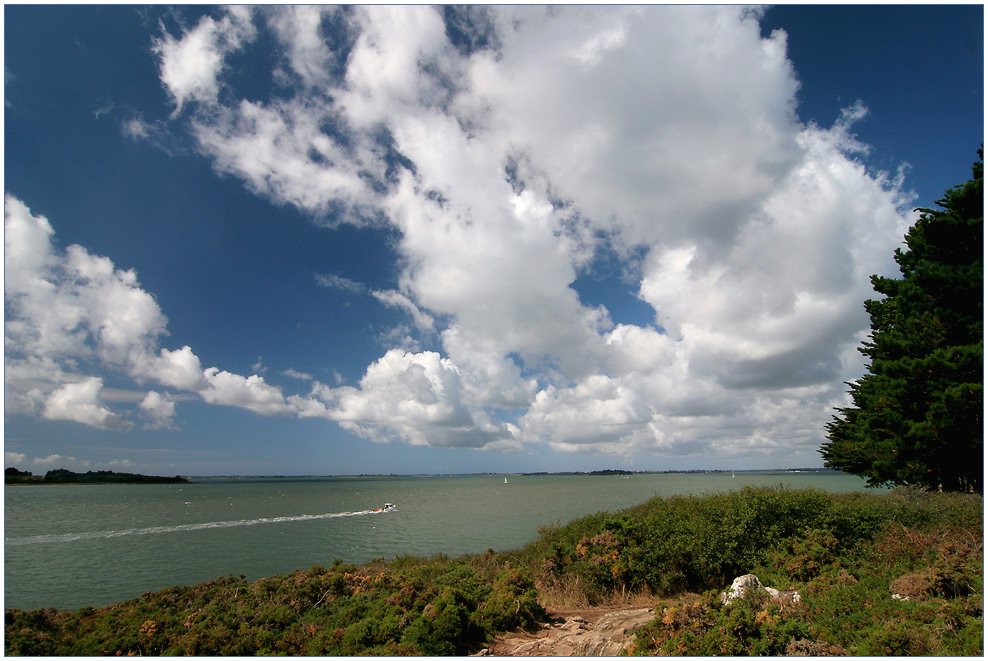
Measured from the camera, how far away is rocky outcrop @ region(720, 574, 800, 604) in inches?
483

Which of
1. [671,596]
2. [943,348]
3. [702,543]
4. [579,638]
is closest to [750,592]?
[579,638]

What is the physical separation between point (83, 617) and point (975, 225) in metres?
34.2

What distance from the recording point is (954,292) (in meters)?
17.5

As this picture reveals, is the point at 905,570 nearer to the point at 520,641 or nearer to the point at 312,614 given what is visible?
the point at 520,641

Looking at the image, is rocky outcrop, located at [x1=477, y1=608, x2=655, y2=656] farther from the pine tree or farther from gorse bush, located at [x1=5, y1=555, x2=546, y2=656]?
the pine tree

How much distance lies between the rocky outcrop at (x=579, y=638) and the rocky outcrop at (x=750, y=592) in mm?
2345

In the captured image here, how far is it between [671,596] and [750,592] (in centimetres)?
554

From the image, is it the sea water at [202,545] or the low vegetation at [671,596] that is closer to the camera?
the low vegetation at [671,596]

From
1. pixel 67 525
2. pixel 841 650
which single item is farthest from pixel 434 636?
pixel 67 525

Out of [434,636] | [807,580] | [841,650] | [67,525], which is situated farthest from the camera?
[67,525]

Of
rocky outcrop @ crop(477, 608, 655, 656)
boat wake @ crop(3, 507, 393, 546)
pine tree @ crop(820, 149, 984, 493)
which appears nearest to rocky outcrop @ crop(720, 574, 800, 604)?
rocky outcrop @ crop(477, 608, 655, 656)

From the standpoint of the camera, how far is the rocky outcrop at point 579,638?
12117 millimetres

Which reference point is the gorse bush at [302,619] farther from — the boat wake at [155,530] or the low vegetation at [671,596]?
the boat wake at [155,530]

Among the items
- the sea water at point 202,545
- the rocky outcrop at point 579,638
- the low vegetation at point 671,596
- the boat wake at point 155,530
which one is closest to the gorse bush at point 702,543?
the low vegetation at point 671,596
